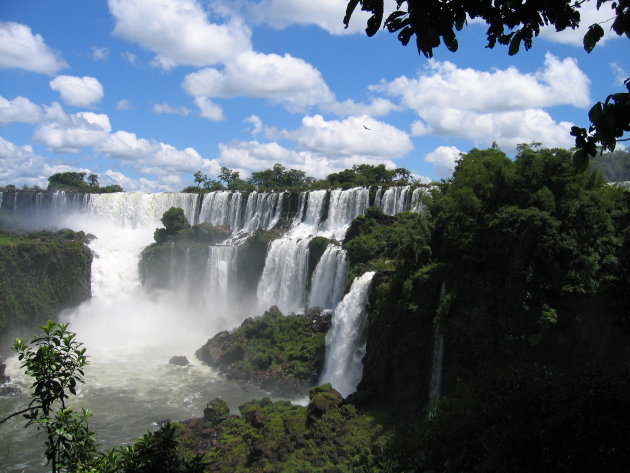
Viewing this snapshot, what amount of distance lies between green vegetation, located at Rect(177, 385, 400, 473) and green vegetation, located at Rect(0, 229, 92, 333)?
18.2 meters

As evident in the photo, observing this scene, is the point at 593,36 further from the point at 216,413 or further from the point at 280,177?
the point at 280,177

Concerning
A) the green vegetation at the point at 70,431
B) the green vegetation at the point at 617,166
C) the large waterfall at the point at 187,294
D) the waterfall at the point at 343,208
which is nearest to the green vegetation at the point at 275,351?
the large waterfall at the point at 187,294

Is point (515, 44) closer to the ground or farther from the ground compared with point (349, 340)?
farther from the ground

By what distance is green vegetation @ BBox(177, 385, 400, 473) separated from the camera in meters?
13.8

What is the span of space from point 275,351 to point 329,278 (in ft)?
14.6

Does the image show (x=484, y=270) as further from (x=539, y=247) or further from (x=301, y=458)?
(x=301, y=458)

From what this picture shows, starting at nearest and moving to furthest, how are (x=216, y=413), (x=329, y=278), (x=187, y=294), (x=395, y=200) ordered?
(x=216, y=413) < (x=329, y=278) < (x=395, y=200) < (x=187, y=294)

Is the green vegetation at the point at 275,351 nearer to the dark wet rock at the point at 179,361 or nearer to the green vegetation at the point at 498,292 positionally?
the dark wet rock at the point at 179,361

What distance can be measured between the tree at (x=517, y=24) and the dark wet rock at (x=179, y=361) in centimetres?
2448

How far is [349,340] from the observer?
67.2 ft

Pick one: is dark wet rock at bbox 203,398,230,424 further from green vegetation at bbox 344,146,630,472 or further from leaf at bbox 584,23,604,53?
leaf at bbox 584,23,604,53

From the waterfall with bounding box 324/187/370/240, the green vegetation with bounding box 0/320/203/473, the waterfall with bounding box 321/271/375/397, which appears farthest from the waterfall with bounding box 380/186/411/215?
the green vegetation with bounding box 0/320/203/473

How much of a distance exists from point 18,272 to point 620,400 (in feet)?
110

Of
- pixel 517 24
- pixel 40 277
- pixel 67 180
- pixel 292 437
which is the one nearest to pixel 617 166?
Result: pixel 292 437
